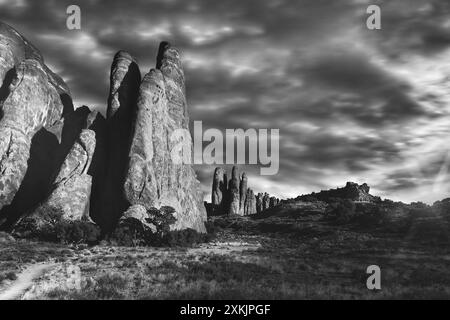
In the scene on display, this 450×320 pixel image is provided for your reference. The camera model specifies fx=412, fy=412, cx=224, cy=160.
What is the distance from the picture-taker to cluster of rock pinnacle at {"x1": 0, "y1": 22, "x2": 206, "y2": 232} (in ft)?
212

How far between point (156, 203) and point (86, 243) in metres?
14.0

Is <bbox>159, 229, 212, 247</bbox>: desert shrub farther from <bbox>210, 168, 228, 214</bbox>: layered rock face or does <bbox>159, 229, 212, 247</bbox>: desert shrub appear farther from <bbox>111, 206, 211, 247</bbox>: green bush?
<bbox>210, 168, 228, 214</bbox>: layered rock face

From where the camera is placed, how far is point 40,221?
57.7 metres

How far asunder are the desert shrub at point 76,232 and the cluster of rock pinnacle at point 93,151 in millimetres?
3567

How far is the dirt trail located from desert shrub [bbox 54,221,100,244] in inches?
744

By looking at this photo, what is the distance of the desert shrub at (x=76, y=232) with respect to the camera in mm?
54312

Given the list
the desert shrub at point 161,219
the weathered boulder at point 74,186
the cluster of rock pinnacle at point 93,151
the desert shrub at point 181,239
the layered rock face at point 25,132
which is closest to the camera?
the desert shrub at point 181,239

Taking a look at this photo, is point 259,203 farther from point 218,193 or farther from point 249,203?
point 218,193

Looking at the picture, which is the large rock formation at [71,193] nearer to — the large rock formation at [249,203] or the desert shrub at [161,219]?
the desert shrub at [161,219]

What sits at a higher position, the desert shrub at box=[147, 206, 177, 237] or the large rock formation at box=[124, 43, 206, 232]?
the large rock formation at box=[124, 43, 206, 232]

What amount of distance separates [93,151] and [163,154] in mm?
11901

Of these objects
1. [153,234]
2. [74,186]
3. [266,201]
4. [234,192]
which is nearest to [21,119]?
[74,186]

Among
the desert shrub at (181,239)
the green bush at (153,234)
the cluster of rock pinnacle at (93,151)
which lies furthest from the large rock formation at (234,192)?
the green bush at (153,234)

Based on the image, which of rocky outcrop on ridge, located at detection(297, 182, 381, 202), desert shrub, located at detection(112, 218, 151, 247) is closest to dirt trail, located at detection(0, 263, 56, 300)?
desert shrub, located at detection(112, 218, 151, 247)
